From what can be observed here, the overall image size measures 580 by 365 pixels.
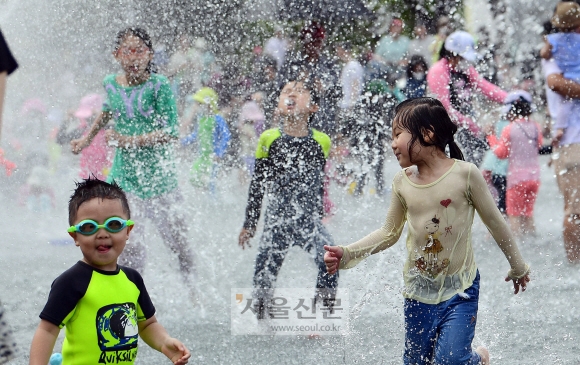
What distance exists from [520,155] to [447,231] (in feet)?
13.9

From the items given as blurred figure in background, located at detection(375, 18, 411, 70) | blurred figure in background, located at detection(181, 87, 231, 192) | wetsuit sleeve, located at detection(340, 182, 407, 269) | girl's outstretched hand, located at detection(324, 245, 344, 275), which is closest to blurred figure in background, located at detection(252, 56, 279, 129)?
blurred figure in background, located at detection(181, 87, 231, 192)

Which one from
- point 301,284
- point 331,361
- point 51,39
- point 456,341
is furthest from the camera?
point 51,39

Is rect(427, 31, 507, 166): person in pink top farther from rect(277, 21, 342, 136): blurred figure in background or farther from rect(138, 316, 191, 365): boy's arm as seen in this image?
rect(138, 316, 191, 365): boy's arm

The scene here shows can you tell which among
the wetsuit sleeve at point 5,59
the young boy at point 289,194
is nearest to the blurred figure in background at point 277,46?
the young boy at point 289,194

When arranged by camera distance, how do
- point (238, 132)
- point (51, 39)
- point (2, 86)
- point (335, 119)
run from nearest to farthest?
point (2, 86) → point (51, 39) → point (335, 119) → point (238, 132)

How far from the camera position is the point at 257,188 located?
477cm

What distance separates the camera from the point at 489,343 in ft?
14.5

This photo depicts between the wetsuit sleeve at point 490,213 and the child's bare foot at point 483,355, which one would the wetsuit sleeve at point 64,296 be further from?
the child's bare foot at point 483,355

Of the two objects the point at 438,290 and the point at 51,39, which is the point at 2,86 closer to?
the point at 438,290

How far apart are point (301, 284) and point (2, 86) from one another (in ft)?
11.5

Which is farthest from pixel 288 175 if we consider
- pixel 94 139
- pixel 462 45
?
pixel 462 45

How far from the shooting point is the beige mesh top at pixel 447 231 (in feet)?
10.5

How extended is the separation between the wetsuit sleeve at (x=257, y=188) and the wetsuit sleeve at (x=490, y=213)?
169cm

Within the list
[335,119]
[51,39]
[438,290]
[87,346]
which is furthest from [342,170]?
[87,346]
